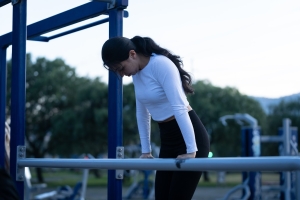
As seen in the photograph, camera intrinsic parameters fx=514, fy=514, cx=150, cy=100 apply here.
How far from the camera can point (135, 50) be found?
2.32 m

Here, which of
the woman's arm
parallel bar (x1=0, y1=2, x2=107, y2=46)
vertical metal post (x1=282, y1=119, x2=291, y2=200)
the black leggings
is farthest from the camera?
vertical metal post (x1=282, y1=119, x2=291, y2=200)

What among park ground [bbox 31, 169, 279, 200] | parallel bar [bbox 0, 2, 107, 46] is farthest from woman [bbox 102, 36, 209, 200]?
park ground [bbox 31, 169, 279, 200]

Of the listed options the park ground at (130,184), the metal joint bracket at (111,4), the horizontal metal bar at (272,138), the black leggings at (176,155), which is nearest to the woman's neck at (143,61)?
the black leggings at (176,155)

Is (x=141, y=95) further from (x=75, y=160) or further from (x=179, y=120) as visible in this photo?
(x=75, y=160)

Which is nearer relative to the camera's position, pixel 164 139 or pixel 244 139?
pixel 164 139

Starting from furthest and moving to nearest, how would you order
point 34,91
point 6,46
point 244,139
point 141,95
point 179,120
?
1. point 34,91
2. point 244,139
3. point 6,46
4. point 141,95
5. point 179,120

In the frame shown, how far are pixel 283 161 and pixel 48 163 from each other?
51.6 inches

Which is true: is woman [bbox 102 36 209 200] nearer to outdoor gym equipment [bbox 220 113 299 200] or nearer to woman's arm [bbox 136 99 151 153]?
woman's arm [bbox 136 99 151 153]

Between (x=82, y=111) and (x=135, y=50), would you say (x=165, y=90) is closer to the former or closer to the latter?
(x=135, y=50)

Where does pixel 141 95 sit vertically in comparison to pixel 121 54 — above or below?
below

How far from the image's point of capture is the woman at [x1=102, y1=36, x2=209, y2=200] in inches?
Answer: 86.6

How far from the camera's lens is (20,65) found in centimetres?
288

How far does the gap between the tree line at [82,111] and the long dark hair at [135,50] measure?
21.6 m

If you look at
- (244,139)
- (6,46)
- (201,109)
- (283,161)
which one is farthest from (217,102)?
(283,161)
